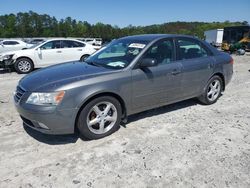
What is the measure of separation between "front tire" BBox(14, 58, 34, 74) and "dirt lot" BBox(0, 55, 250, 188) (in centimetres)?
543

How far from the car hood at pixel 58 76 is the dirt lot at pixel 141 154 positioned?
870 mm

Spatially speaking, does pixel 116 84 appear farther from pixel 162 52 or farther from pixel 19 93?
pixel 19 93

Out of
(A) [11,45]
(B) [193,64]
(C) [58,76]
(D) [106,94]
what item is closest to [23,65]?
(C) [58,76]

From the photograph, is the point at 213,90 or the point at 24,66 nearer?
the point at 213,90

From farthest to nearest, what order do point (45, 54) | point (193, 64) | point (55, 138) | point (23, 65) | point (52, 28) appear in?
1. point (52, 28)
2. point (45, 54)
3. point (23, 65)
4. point (193, 64)
5. point (55, 138)

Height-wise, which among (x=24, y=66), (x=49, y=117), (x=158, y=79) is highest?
(x=158, y=79)

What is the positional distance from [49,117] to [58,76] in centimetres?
73

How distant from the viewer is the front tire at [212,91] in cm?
544

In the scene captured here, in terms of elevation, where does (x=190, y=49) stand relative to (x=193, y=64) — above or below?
above

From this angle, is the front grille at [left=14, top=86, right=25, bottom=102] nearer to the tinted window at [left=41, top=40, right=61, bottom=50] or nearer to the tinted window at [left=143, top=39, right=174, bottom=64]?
the tinted window at [left=143, top=39, right=174, bottom=64]

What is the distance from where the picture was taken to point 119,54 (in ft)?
15.4

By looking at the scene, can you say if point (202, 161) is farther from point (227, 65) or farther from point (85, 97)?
point (227, 65)

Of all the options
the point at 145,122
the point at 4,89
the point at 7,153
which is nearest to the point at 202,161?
the point at 145,122

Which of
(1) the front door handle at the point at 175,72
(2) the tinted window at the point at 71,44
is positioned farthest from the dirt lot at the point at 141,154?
(2) the tinted window at the point at 71,44
